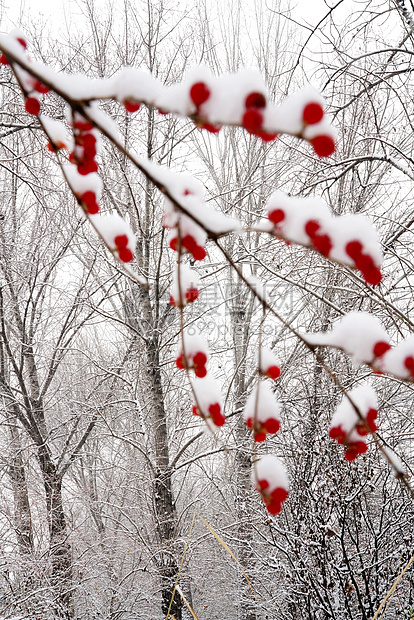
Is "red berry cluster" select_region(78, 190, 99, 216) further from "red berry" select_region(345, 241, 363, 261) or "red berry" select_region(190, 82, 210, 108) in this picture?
"red berry" select_region(345, 241, 363, 261)

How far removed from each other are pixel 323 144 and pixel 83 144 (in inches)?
14.3

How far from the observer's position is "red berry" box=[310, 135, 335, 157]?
22.3 inches

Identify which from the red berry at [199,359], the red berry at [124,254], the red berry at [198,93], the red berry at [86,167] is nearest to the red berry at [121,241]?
the red berry at [124,254]

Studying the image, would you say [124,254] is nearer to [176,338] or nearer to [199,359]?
[199,359]

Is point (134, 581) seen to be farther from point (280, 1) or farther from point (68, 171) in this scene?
point (280, 1)

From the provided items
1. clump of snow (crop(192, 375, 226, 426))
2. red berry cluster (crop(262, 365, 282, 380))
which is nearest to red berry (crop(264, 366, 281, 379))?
red berry cluster (crop(262, 365, 282, 380))

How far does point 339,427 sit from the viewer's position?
98 centimetres

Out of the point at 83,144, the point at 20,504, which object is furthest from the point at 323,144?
the point at 20,504

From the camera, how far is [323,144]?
57 centimetres

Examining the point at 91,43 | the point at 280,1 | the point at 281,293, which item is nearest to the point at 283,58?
the point at 280,1

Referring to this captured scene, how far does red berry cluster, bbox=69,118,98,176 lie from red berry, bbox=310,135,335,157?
33 centimetres

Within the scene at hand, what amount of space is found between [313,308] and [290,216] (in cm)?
634

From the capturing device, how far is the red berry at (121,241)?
844 millimetres

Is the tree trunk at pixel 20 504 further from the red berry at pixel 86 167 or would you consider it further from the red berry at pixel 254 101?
the red berry at pixel 254 101
